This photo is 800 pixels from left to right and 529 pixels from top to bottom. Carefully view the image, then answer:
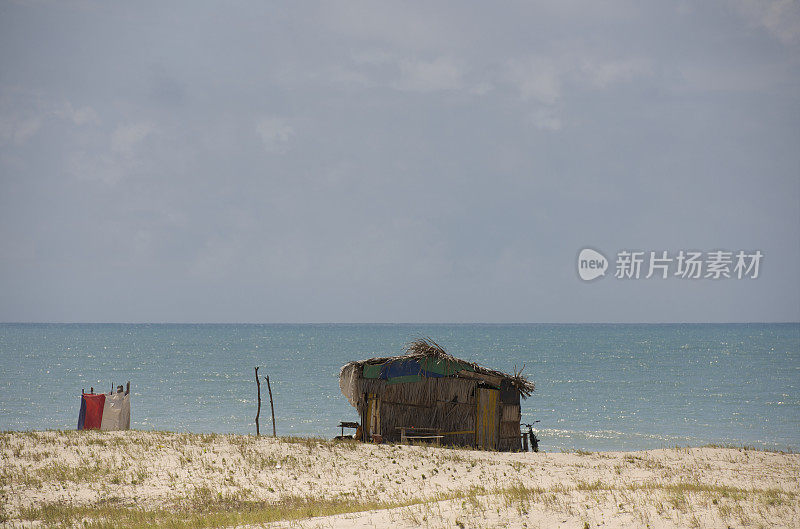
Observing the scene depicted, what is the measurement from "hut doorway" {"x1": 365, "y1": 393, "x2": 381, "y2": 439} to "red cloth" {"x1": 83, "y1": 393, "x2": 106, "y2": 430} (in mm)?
11896

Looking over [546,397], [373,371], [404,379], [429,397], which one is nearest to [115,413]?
[373,371]

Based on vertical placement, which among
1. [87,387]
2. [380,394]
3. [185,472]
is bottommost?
[87,387]

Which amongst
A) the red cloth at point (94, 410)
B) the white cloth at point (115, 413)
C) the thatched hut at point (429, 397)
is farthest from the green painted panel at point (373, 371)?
the red cloth at point (94, 410)

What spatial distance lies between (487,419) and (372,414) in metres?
4.85

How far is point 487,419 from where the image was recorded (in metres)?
29.1

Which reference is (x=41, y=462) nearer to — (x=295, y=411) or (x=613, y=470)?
(x=613, y=470)

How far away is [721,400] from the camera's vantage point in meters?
61.5

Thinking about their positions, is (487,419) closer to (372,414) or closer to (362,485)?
(372,414)

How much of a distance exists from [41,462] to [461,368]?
Result: 1568cm

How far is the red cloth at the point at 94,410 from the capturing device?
30312mm

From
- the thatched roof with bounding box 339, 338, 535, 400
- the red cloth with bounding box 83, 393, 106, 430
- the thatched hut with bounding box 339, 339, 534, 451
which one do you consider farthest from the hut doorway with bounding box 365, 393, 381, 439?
the red cloth with bounding box 83, 393, 106, 430

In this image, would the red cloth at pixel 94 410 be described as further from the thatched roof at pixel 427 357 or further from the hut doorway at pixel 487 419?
the hut doorway at pixel 487 419

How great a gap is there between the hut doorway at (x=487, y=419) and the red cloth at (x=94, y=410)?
16.5m

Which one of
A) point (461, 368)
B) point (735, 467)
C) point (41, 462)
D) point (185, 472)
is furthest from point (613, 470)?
point (41, 462)
